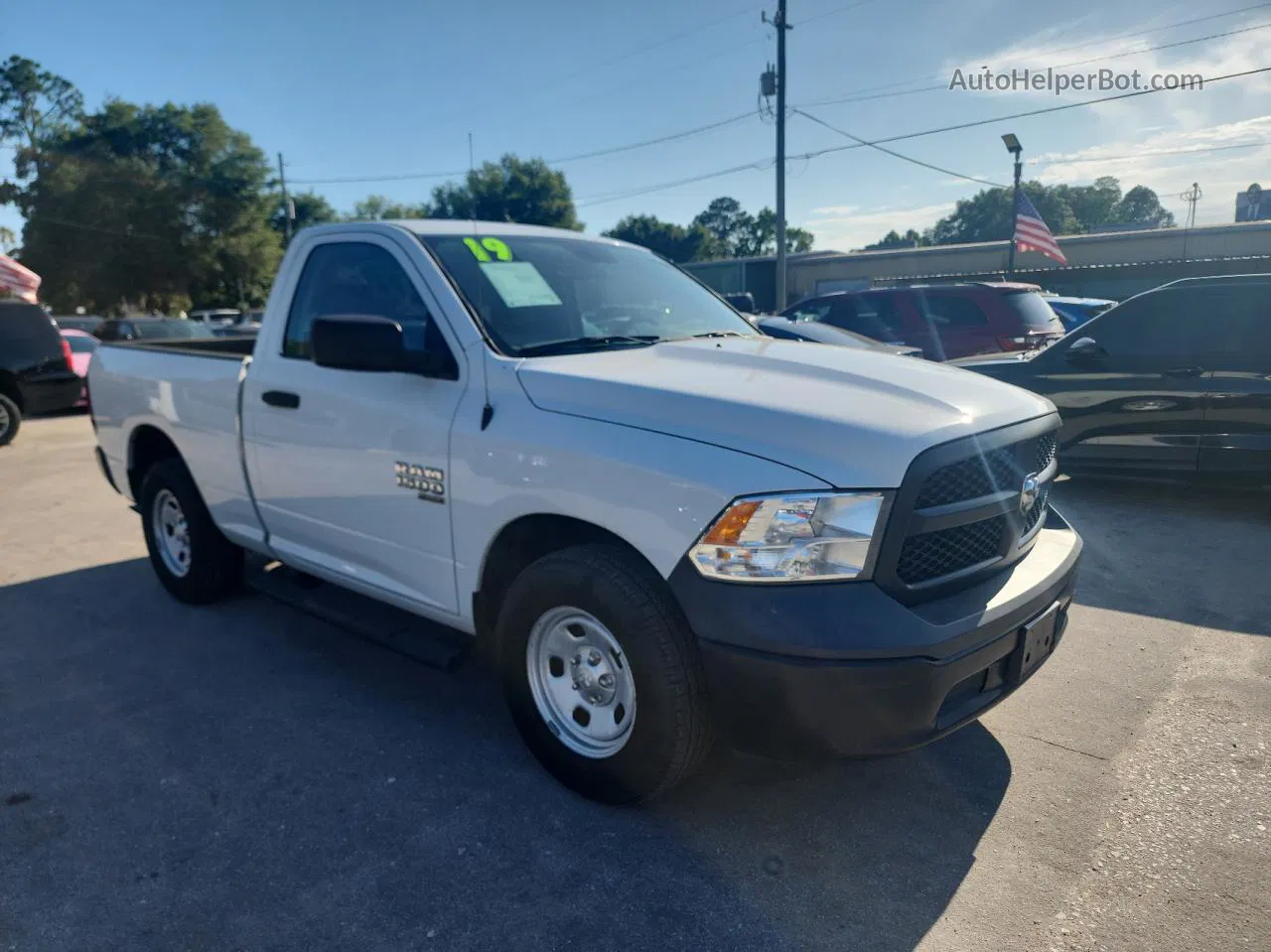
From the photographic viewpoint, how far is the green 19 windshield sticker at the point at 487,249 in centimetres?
337

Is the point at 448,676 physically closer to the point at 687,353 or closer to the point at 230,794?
the point at 230,794

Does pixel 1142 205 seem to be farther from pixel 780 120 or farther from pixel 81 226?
pixel 81 226

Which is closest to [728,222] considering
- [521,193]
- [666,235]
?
[666,235]

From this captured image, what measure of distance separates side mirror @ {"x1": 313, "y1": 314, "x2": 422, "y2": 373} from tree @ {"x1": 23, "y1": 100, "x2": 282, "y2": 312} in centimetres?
4254

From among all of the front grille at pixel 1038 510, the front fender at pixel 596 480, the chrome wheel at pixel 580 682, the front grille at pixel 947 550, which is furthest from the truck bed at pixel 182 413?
the front grille at pixel 1038 510

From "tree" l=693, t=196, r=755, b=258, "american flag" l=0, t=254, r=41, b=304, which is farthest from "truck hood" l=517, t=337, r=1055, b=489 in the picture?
"tree" l=693, t=196, r=755, b=258

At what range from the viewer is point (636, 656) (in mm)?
2400

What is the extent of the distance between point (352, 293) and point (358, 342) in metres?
0.90

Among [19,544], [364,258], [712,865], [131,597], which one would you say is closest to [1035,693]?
[712,865]

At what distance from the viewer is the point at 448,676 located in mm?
3871

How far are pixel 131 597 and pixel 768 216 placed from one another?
106 metres

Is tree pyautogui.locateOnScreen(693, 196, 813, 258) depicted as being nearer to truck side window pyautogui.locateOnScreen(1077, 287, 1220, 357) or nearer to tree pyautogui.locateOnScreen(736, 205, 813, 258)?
tree pyautogui.locateOnScreen(736, 205, 813, 258)

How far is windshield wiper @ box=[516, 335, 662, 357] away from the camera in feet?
9.89

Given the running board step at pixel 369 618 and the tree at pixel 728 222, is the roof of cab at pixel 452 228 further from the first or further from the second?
the tree at pixel 728 222
